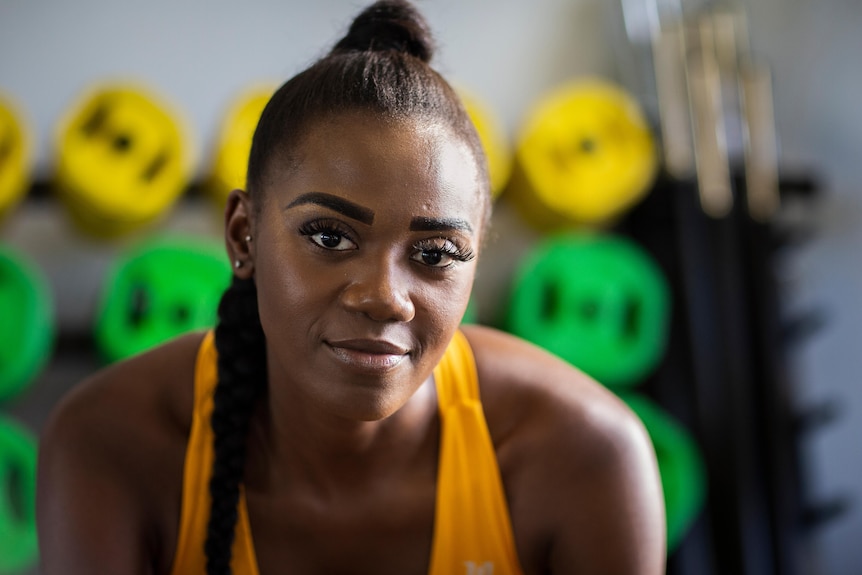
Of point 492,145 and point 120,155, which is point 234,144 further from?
point 492,145

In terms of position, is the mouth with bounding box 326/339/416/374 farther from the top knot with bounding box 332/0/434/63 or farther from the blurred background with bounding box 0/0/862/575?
the blurred background with bounding box 0/0/862/575

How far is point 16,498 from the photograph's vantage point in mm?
1739

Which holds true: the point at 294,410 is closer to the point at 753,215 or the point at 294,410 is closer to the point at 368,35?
the point at 368,35

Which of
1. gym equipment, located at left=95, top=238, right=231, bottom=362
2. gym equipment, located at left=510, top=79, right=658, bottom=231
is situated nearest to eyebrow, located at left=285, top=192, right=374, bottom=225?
gym equipment, located at left=95, top=238, right=231, bottom=362

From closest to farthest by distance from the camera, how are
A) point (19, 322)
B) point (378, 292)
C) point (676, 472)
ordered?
point (378, 292)
point (19, 322)
point (676, 472)

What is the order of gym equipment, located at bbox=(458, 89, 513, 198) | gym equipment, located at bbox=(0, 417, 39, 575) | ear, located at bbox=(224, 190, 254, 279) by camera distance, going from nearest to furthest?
ear, located at bbox=(224, 190, 254, 279) < gym equipment, located at bbox=(0, 417, 39, 575) < gym equipment, located at bbox=(458, 89, 513, 198)

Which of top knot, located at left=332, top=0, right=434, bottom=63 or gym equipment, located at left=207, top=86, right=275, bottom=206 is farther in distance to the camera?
gym equipment, located at left=207, top=86, right=275, bottom=206

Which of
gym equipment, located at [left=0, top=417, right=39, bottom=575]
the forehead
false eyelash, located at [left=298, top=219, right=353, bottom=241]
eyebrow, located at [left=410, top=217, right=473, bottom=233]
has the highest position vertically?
the forehead

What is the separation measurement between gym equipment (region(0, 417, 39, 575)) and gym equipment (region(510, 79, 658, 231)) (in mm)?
1206

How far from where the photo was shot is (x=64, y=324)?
1.98 meters

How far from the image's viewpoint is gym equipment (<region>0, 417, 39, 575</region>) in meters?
1.64

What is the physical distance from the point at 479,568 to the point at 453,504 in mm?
79

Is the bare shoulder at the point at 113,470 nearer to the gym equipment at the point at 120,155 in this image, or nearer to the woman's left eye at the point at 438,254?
the woman's left eye at the point at 438,254

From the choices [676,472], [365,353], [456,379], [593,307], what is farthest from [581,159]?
[365,353]
